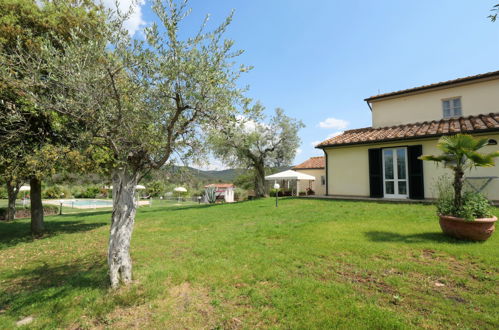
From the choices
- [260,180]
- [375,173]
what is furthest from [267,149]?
[375,173]

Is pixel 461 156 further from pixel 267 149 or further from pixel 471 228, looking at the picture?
pixel 267 149

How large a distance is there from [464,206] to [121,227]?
785 centimetres

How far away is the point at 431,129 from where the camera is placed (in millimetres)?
12297

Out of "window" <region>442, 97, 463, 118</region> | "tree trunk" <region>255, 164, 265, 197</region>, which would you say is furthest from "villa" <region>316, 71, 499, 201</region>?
"tree trunk" <region>255, 164, 265, 197</region>

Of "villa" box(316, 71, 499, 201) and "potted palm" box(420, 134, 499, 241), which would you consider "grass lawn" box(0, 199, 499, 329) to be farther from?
"villa" box(316, 71, 499, 201)

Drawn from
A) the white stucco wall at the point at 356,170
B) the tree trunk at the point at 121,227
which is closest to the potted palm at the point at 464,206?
the white stucco wall at the point at 356,170

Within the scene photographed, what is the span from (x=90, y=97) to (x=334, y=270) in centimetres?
532

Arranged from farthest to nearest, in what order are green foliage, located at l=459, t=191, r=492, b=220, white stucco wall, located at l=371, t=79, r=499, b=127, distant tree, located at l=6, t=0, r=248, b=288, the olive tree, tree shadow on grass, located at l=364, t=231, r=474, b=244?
white stucco wall, located at l=371, t=79, r=499, b=127
the olive tree
tree shadow on grass, located at l=364, t=231, r=474, b=244
green foliage, located at l=459, t=191, r=492, b=220
distant tree, located at l=6, t=0, r=248, b=288

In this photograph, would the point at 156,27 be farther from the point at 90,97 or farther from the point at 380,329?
the point at 380,329

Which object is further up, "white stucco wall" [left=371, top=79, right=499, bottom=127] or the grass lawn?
"white stucco wall" [left=371, top=79, right=499, bottom=127]

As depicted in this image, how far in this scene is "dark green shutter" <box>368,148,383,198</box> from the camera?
13.1 m

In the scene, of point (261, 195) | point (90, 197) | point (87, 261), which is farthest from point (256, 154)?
point (90, 197)

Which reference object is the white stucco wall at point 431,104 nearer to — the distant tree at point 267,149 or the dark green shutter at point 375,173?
the dark green shutter at point 375,173

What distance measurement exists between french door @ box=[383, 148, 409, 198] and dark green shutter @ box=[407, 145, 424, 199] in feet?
0.83
